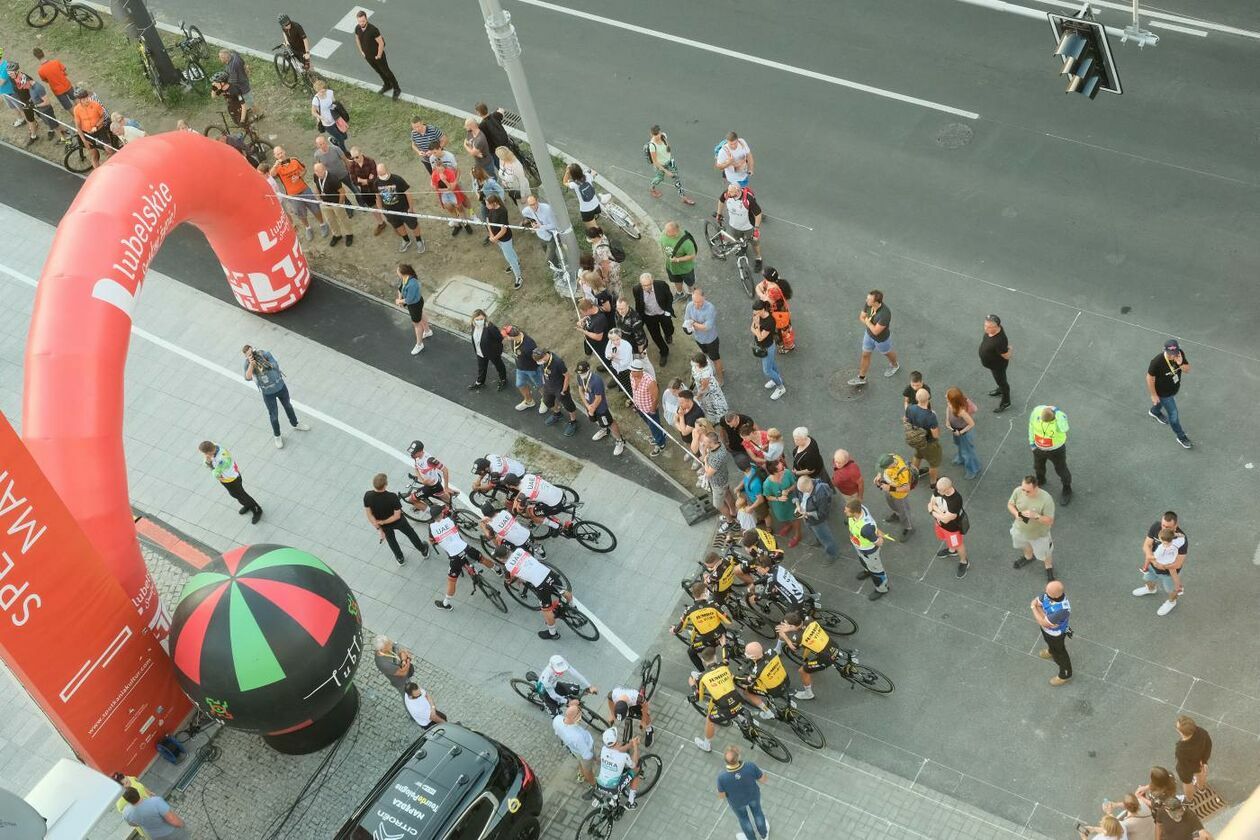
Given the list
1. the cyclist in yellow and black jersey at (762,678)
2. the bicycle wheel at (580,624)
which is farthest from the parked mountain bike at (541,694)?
the cyclist in yellow and black jersey at (762,678)

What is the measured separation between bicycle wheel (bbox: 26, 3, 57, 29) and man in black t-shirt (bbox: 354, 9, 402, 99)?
767 cm

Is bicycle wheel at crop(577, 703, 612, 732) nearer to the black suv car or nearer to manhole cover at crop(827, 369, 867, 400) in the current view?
the black suv car

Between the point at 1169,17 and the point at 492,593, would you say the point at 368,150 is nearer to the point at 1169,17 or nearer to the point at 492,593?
the point at 492,593

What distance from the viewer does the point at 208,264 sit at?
80.2 feet

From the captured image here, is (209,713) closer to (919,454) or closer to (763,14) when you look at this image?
(919,454)

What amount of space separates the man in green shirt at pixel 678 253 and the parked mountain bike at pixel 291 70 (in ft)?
29.3

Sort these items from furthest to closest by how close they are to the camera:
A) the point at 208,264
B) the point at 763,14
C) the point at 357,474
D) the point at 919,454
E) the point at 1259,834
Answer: the point at 763,14 → the point at 208,264 → the point at 357,474 → the point at 919,454 → the point at 1259,834

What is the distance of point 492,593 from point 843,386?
566 centimetres

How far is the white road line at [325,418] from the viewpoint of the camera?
723 inches

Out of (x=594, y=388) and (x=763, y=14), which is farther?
(x=763, y=14)

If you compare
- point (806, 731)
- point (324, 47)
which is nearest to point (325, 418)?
point (806, 731)

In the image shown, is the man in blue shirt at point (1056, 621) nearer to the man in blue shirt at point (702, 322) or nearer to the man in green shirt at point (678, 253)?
the man in blue shirt at point (702, 322)

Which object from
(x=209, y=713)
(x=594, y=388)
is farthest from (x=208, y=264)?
(x=209, y=713)

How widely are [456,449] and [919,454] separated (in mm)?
6510
